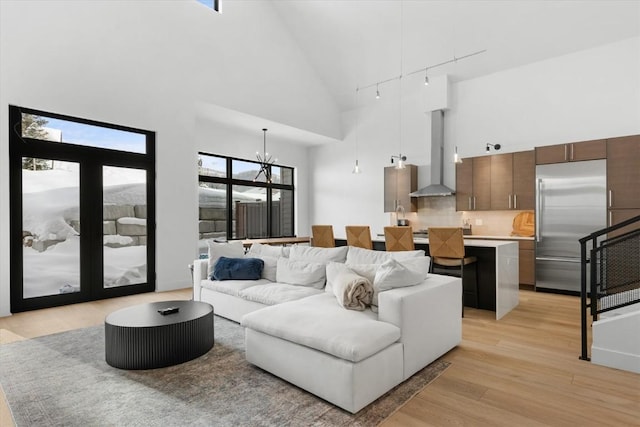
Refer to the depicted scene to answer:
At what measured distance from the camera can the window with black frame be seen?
24.1 feet

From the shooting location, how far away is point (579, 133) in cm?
562

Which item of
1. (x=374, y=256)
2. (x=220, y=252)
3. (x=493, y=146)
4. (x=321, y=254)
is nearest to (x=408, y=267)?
(x=374, y=256)

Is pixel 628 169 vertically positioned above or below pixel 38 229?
above

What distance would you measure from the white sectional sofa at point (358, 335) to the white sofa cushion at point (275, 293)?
11 millimetres

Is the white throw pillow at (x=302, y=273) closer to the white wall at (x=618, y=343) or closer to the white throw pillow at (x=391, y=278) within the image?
the white throw pillow at (x=391, y=278)

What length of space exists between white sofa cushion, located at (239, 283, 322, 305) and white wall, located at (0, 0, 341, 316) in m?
2.74

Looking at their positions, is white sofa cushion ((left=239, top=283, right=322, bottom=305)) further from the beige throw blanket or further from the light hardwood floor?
the light hardwood floor

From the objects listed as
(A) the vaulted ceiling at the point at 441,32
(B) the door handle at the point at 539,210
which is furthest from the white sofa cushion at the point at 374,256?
(A) the vaulted ceiling at the point at 441,32

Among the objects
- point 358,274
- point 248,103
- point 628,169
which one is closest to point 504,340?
point 358,274

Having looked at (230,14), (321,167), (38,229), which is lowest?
(38,229)

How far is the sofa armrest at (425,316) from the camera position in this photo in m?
2.47

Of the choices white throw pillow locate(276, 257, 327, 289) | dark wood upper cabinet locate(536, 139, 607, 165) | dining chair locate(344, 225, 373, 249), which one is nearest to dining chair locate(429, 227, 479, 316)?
dining chair locate(344, 225, 373, 249)

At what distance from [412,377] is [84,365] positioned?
8.36ft

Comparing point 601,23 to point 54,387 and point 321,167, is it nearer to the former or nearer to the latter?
point 321,167
